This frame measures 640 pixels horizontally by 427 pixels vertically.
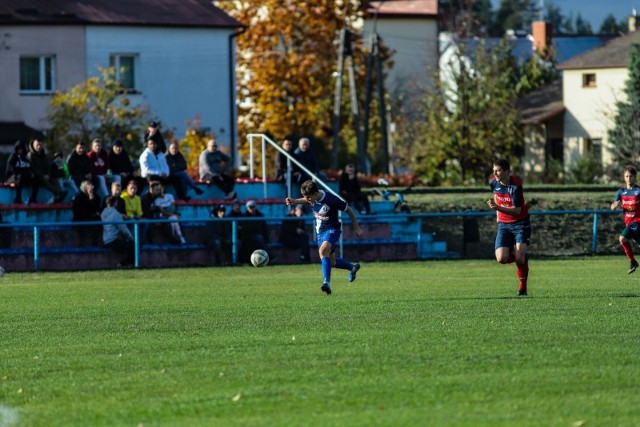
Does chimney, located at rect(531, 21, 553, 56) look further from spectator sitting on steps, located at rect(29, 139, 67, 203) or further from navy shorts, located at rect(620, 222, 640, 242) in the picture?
navy shorts, located at rect(620, 222, 640, 242)

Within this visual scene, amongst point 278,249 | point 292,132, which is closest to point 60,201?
point 278,249

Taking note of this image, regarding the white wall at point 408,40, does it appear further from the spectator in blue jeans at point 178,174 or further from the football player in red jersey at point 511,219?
the football player in red jersey at point 511,219

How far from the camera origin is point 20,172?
1180 inches

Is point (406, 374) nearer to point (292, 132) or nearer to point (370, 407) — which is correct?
point (370, 407)

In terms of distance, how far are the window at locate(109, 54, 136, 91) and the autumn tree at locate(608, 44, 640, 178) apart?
2141 cm

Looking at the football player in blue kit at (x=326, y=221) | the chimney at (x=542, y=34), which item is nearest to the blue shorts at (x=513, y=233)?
the football player in blue kit at (x=326, y=221)

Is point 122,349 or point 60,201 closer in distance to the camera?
point 122,349

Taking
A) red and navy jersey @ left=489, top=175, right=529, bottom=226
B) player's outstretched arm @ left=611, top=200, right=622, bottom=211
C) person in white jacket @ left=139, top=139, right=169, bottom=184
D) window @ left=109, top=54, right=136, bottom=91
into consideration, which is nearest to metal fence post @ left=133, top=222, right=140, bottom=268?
person in white jacket @ left=139, top=139, right=169, bottom=184

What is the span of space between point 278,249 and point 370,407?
20.8 meters

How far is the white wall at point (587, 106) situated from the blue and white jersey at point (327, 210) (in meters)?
48.2

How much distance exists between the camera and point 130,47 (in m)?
54.2

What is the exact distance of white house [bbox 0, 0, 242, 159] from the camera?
52.2 meters

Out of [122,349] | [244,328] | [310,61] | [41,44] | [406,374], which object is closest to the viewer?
[406,374]

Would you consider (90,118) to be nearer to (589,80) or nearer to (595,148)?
(595,148)
